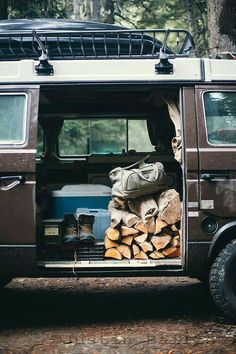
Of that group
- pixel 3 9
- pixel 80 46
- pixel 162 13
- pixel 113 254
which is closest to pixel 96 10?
pixel 162 13

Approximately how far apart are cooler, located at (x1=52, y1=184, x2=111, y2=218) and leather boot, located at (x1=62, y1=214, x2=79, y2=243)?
20 centimetres

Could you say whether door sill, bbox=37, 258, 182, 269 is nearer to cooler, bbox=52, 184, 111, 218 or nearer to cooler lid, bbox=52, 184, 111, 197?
cooler, bbox=52, 184, 111, 218

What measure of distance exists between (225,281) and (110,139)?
388 centimetres

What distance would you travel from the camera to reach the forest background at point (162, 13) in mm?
9273

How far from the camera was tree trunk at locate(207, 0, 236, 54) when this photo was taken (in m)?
9.16

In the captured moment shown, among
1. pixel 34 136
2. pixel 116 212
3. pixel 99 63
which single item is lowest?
pixel 116 212

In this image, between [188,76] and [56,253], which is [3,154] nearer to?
[56,253]

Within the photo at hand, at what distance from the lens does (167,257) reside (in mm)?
5449

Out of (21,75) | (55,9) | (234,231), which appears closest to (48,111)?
(21,75)

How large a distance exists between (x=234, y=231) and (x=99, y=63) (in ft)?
7.28

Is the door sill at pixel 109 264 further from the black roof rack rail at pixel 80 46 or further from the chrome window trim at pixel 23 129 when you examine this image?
the black roof rack rail at pixel 80 46

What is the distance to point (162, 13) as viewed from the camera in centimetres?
1867

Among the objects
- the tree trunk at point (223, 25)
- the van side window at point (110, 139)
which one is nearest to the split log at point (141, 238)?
the van side window at point (110, 139)

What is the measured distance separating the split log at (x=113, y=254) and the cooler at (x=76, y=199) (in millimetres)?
753
